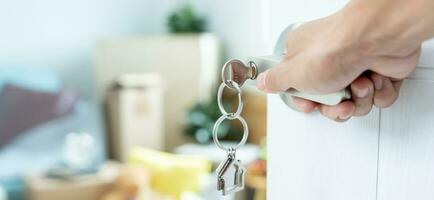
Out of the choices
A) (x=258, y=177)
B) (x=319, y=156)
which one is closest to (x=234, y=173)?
(x=319, y=156)

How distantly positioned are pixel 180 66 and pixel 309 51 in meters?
3.30

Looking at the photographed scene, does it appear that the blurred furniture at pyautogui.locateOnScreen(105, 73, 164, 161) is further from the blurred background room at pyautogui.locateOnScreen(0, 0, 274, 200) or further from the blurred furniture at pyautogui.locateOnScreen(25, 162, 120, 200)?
the blurred furniture at pyautogui.locateOnScreen(25, 162, 120, 200)

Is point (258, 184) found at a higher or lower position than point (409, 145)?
lower

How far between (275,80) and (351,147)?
10cm

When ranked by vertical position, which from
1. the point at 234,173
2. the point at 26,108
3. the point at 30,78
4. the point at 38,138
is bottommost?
the point at 38,138

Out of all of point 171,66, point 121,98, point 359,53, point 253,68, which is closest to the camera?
point 359,53

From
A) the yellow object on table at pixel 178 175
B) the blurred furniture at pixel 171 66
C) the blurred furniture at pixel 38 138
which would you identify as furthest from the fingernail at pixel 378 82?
the blurred furniture at pixel 171 66

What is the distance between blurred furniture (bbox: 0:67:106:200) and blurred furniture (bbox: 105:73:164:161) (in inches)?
6.1

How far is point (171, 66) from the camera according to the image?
12.0 feet

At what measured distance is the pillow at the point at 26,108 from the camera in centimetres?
324

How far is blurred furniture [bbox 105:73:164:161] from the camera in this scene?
3.43m

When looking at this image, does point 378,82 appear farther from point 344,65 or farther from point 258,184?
point 258,184

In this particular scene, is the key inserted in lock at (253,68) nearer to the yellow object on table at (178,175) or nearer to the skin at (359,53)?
the skin at (359,53)

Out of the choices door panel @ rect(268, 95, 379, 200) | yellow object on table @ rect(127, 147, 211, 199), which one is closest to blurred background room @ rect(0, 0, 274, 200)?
yellow object on table @ rect(127, 147, 211, 199)
